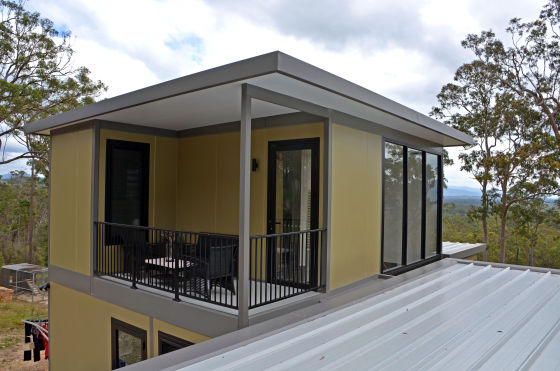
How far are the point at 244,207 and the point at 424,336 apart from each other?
198 centimetres

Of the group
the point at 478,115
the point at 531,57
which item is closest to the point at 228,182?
the point at 478,115

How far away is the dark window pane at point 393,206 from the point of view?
6.74m

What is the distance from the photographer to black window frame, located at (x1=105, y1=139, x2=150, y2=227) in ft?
20.3

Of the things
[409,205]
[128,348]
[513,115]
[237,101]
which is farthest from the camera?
[513,115]

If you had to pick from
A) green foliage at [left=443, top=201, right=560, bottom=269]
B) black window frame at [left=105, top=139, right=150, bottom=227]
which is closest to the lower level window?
black window frame at [left=105, top=139, right=150, bottom=227]

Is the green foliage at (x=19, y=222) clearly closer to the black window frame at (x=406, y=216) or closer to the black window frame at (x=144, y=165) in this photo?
the black window frame at (x=144, y=165)

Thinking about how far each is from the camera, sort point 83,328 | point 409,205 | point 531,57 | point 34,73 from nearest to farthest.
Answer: point 83,328
point 409,205
point 34,73
point 531,57

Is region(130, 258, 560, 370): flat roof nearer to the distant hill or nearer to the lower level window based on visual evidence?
the lower level window

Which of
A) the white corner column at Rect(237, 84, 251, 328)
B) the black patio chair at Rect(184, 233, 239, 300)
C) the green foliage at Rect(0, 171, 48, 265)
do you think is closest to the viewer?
the white corner column at Rect(237, 84, 251, 328)

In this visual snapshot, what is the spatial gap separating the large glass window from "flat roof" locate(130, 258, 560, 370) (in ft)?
8.23

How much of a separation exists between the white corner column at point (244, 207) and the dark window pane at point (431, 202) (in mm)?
5312

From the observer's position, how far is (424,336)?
294 centimetres

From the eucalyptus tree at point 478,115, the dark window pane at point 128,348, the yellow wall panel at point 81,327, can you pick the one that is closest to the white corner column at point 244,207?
the yellow wall panel at point 81,327

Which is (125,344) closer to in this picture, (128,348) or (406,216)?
(128,348)
